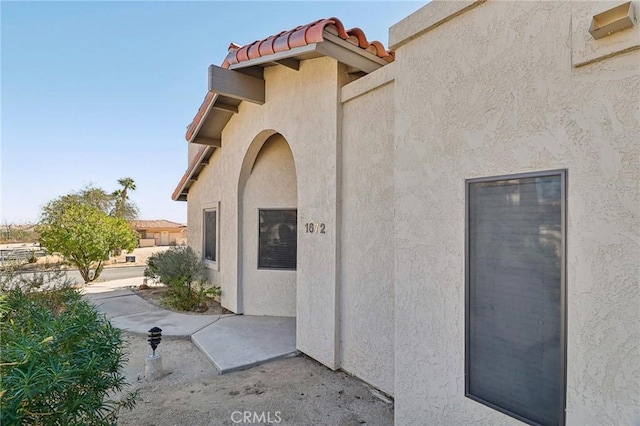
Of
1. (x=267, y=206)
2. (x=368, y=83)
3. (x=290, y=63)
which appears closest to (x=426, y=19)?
(x=368, y=83)

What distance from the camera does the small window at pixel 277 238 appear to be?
11.7m

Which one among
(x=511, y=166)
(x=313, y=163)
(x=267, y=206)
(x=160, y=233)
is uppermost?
(x=313, y=163)

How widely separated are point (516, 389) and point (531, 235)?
1721 mm

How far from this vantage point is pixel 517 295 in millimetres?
3637

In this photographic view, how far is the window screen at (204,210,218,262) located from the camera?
46.4ft

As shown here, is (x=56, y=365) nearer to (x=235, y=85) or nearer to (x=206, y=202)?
(x=235, y=85)

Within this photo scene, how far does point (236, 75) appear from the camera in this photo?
966cm

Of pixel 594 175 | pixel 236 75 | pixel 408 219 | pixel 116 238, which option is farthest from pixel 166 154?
pixel 594 175

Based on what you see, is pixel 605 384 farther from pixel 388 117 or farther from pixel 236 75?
pixel 236 75

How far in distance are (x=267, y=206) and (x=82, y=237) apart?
16075mm

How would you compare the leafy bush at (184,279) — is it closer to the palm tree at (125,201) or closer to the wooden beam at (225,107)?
the wooden beam at (225,107)

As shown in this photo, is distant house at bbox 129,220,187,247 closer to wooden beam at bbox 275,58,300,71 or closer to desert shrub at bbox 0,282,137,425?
wooden beam at bbox 275,58,300,71

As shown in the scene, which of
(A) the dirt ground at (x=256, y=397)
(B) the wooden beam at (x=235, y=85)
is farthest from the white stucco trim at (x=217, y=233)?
(A) the dirt ground at (x=256, y=397)

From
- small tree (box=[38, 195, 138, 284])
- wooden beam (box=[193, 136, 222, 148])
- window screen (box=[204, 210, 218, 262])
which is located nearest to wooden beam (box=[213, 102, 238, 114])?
wooden beam (box=[193, 136, 222, 148])
